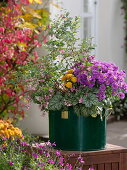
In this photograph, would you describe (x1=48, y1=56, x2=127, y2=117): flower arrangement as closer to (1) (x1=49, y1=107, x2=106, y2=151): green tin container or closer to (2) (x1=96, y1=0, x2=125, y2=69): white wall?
(1) (x1=49, y1=107, x2=106, y2=151): green tin container

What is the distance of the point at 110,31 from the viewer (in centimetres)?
811

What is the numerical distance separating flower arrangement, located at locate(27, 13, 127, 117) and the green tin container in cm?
6

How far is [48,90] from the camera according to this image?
12.2 ft

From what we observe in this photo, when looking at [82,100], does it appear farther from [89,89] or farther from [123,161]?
[123,161]

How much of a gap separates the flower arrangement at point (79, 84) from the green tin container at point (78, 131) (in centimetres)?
6

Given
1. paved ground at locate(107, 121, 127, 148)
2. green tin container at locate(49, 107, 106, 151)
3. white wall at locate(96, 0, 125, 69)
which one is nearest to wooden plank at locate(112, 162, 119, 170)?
green tin container at locate(49, 107, 106, 151)

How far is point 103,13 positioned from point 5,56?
11.1 ft

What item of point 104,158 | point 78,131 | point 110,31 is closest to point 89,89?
point 78,131

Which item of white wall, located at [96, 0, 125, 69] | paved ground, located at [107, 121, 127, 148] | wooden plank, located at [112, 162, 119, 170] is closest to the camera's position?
wooden plank, located at [112, 162, 119, 170]

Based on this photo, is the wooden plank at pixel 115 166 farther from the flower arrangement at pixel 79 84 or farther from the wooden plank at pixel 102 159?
the flower arrangement at pixel 79 84

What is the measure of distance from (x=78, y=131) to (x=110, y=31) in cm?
478

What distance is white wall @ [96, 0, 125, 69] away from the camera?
7898 millimetres

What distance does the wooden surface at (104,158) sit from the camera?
11.5 ft

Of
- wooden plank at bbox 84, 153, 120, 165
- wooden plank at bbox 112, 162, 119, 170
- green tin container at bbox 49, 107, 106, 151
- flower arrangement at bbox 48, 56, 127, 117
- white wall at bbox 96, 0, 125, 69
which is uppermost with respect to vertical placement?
white wall at bbox 96, 0, 125, 69
